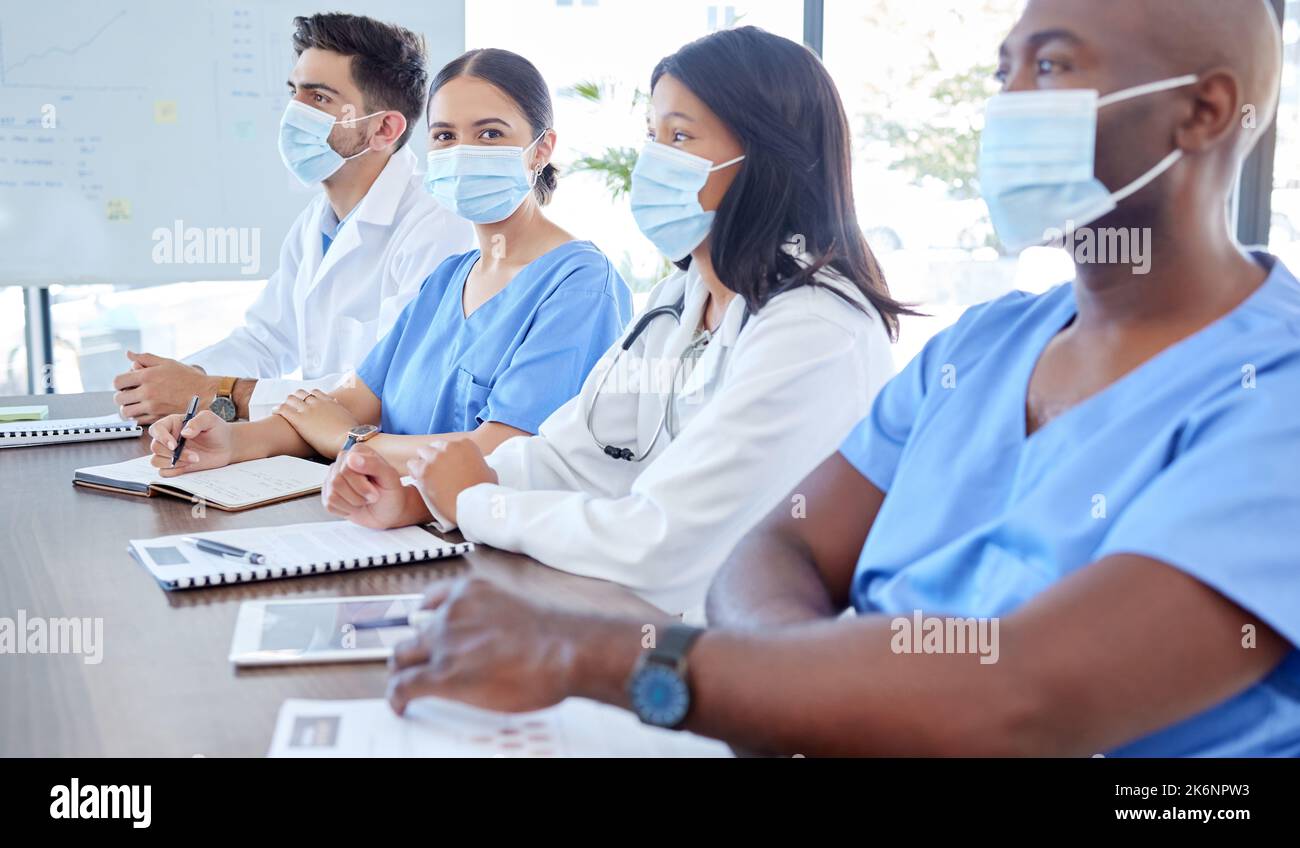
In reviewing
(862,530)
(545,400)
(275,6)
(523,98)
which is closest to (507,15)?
(275,6)

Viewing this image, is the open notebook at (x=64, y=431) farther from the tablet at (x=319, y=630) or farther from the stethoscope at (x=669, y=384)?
the tablet at (x=319, y=630)

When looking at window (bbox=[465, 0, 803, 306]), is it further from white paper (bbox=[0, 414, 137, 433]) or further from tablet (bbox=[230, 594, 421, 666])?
tablet (bbox=[230, 594, 421, 666])

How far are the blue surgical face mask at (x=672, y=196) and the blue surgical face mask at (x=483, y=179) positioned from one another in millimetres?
564

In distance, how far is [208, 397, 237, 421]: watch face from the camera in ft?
7.66

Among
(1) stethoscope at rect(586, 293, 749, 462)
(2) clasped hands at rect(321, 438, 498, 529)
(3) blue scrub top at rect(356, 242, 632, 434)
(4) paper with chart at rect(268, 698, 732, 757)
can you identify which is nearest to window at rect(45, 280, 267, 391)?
(3) blue scrub top at rect(356, 242, 632, 434)

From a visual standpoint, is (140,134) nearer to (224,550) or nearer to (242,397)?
(242,397)

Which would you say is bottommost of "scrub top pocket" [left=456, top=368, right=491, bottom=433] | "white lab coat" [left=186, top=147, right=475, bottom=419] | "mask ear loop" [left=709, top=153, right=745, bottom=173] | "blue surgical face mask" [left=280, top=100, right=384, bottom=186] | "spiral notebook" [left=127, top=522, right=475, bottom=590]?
"spiral notebook" [left=127, top=522, right=475, bottom=590]

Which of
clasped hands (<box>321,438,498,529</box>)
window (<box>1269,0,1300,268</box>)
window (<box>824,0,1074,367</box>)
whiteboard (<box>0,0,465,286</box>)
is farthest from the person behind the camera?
window (<box>824,0,1074,367</box>)

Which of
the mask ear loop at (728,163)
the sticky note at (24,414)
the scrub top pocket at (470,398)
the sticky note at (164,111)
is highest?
the sticky note at (164,111)

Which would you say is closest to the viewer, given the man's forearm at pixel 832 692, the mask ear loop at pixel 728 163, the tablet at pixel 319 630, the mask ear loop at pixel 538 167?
the man's forearm at pixel 832 692

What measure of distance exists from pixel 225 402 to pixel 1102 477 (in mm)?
1880

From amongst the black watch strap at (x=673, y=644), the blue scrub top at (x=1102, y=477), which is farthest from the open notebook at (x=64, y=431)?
the black watch strap at (x=673, y=644)

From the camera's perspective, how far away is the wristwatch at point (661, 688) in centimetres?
84
